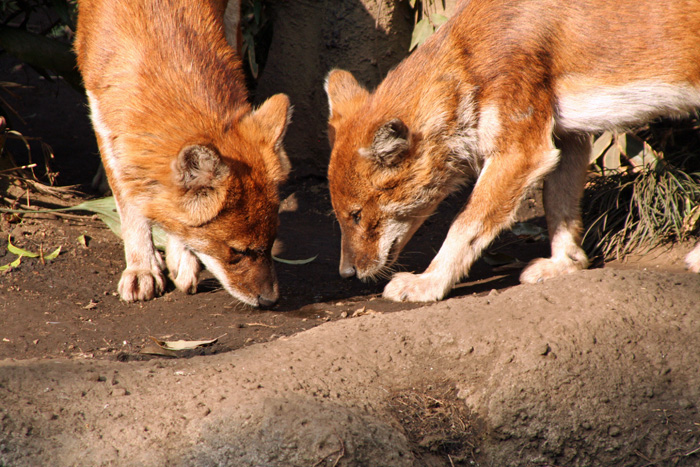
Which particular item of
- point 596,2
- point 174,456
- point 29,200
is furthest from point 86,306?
point 596,2

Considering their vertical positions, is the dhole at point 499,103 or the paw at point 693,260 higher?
the dhole at point 499,103

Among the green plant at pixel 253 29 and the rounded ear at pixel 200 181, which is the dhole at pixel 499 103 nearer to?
the rounded ear at pixel 200 181

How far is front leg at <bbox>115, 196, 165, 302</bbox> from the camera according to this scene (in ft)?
16.5

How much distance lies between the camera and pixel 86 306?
4844mm

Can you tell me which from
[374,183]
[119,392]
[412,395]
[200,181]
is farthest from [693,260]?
[119,392]

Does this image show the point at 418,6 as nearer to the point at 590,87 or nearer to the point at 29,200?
the point at 590,87

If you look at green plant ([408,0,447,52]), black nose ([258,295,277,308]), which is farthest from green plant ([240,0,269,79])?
black nose ([258,295,277,308])

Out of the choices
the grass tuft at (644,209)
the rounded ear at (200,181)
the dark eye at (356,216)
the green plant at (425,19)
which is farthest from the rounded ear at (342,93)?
the grass tuft at (644,209)

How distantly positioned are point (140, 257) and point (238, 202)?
1.34m

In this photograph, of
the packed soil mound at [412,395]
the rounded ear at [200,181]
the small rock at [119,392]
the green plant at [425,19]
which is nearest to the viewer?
the packed soil mound at [412,395]

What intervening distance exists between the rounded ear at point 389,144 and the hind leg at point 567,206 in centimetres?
144

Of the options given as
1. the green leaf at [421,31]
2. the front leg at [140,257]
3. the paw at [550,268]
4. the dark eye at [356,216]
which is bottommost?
the paw at [550,268]

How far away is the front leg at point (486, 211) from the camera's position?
4.67 meters

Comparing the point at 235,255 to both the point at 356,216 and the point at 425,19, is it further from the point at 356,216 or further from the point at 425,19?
the point at 425,19
